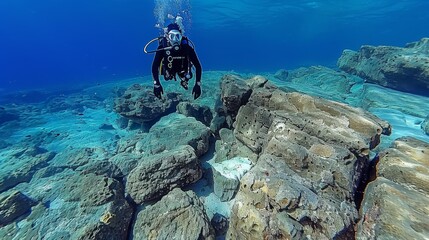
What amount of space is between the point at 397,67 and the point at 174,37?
38.2 ft

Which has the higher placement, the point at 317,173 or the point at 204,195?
the point at 317,173

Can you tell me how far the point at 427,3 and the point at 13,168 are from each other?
6069 cm

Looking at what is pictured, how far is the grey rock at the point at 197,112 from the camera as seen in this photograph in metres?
8.11

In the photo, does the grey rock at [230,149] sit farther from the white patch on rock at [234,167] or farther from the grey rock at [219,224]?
the grey rock at [219,224]

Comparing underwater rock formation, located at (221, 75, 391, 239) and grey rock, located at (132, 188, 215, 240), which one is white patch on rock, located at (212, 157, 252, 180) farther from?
grey rock, located at (132, 188, 215, 240)

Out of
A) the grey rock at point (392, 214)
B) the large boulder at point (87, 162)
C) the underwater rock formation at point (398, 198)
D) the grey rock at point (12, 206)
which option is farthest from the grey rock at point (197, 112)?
the grey rock at point (392, 214)

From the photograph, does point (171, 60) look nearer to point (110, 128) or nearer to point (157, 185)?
point (157, 185)

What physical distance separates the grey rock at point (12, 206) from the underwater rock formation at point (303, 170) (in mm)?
4544

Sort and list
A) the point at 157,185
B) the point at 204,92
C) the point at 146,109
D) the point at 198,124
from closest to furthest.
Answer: the point at 157,185 < the point at 198,124 < the point at 146,109 < the point at 204,92

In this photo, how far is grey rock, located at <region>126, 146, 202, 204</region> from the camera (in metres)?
4.57

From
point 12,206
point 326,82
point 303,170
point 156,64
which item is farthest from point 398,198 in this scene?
point 326,82

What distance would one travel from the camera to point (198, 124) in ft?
22.8

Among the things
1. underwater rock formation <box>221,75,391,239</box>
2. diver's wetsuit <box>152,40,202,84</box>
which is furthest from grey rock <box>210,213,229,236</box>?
diver's wetsuit <box>152,40,202,84</box>

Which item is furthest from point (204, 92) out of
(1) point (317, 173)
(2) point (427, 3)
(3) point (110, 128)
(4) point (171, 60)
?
(2) point (427, 3)
